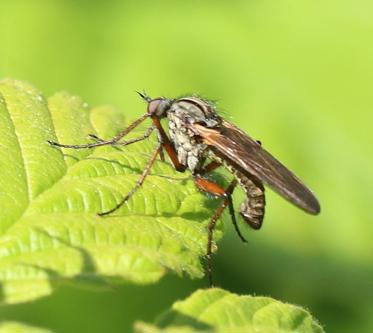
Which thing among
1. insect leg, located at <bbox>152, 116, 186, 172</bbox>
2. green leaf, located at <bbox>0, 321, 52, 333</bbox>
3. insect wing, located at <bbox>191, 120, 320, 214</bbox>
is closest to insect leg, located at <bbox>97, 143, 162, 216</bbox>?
insect leg, located at <bbox>152, 116, 186, 172</bbox>

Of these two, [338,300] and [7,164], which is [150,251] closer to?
[7,164]

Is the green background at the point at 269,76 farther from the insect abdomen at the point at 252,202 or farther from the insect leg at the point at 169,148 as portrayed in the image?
the insect leg at the point at 169,148

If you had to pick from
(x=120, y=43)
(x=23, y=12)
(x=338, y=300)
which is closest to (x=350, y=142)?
(x=338, y=300)

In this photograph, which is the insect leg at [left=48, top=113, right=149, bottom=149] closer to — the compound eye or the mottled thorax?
the compound eye

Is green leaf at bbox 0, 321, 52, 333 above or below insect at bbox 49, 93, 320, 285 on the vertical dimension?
below

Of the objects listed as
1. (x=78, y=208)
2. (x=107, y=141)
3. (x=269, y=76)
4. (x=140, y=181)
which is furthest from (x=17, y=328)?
(x=269, y=76)

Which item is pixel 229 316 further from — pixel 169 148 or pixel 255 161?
pixel 169 148
